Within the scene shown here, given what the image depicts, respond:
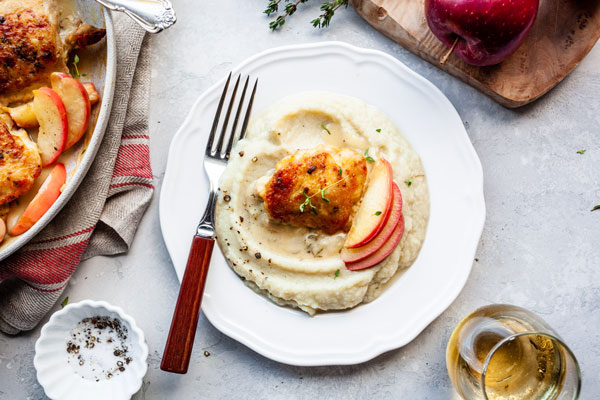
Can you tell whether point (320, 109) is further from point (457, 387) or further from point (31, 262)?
point (31, 262)

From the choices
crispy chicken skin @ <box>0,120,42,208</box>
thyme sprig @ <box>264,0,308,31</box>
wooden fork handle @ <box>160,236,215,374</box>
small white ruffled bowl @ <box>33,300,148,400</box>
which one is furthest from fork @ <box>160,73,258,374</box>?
crispy chicken skin @ <box>0,120,42,208</box>

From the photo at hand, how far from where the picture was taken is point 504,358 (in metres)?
2.98

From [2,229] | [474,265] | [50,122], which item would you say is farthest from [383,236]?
[2,229]

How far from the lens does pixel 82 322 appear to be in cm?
325

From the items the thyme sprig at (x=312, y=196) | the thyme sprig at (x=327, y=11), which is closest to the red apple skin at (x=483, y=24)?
the thyme sprig at (x=327, y=11)

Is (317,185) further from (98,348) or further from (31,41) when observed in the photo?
(31,41)

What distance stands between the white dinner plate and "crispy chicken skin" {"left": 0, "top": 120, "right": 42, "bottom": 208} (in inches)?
30.0

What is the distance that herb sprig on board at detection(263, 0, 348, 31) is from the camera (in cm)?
339

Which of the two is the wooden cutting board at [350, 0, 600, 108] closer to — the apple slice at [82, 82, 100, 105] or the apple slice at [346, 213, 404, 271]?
the apple slice at [346, 213, 404, 271]

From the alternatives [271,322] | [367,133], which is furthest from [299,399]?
[367,133]

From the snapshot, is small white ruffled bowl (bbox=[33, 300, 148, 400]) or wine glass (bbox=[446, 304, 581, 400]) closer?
wine glass (bbox=[446, 304, 581, 400])

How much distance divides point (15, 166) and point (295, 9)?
198 cm

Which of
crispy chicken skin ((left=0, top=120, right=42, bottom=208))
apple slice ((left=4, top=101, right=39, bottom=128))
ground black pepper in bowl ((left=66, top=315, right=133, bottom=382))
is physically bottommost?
ground black pepper in bowl ((left=66, top=315, right=133, bottom=382))

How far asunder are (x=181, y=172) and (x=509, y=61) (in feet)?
7.22
